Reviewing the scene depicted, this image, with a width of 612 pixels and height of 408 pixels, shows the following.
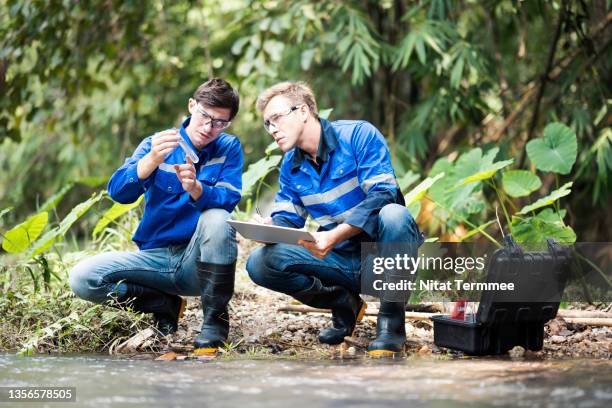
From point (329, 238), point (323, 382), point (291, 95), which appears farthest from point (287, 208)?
point (323, 382)

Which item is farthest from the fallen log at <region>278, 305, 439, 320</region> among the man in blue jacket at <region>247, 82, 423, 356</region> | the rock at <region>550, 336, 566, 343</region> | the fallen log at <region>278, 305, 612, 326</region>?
the rock at <region>550, 336, 566, 343</region>

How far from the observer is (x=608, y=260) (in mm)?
6250

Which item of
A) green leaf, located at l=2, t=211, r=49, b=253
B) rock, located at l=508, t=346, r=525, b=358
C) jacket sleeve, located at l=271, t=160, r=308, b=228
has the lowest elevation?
rock, located at l=508, t=346, r=525, b=358

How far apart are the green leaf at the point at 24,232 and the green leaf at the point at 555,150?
2425mm

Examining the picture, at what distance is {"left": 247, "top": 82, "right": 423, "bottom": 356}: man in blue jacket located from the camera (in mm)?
3125

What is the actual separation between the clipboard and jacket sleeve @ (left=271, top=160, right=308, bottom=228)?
10.6 inches

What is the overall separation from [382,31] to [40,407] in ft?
16.6

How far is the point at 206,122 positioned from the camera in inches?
129

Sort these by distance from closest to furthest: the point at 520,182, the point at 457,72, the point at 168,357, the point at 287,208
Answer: the point at 168,357 → the point at 287,208 → the point at 520,182 → the point at 457,72

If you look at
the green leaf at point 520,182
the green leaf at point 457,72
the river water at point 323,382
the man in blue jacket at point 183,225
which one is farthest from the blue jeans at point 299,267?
the green leaf at point 457,72

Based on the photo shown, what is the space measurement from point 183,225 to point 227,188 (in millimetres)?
234

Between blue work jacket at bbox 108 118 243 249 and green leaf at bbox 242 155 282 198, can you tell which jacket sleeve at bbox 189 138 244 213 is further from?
green leaf at bbox 242 155 282 198

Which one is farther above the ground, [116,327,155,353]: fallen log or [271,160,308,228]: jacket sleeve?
[271,160,308,228]: jacket sleeve

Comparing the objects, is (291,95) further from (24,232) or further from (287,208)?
(24,232)
